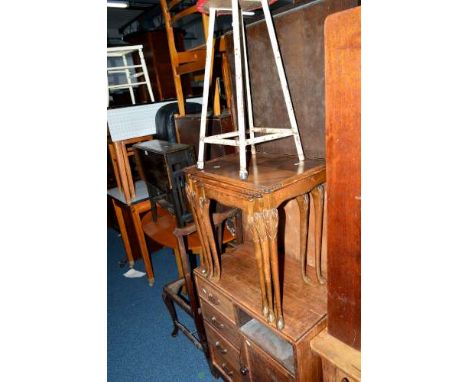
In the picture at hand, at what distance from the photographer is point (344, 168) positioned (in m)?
0.91

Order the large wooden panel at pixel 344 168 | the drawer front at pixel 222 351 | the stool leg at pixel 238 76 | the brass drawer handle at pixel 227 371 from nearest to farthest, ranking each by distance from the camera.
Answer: the large wooden panel at pixel 344 168 < the stool leg at pixel 238 76 < the drawer front at pixel 222 351 < the brass drawer handle at pixel 227 371

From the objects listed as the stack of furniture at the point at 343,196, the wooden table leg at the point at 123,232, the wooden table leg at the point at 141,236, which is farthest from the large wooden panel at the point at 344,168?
the wooden table leg at the point at 123,232

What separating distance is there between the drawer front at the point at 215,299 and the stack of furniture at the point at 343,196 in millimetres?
507

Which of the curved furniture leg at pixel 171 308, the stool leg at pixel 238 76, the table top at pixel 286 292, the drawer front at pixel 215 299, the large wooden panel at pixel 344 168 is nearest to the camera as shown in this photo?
the large wooden panel at pixel 344 168

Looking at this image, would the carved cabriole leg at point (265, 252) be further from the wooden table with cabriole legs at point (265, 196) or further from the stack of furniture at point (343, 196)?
the stack of furniture at point (343, 196)

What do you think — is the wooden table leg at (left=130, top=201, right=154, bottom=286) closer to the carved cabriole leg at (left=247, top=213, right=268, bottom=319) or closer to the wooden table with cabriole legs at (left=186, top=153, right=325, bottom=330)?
the wooden table with cabriole legs at (left=186, top=153, right=325, bottom=330)

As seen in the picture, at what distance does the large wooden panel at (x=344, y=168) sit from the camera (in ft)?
2.66

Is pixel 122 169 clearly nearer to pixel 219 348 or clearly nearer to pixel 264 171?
pixel 219 348

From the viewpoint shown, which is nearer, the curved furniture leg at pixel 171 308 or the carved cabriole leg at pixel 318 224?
the carved cabriole leg at pixel 318 224
